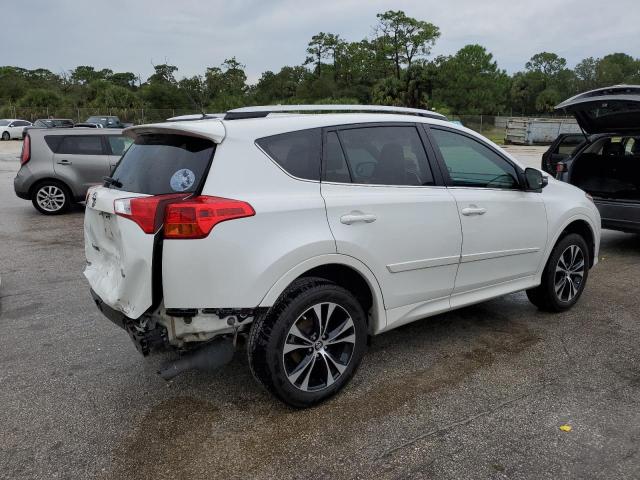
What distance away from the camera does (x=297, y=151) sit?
318 cm

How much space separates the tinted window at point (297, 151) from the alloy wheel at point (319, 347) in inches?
30.6

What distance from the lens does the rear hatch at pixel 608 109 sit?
20.2 feet

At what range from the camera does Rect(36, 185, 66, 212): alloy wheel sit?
10312 mm

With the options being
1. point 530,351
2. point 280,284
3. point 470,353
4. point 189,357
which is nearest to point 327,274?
point 280,284

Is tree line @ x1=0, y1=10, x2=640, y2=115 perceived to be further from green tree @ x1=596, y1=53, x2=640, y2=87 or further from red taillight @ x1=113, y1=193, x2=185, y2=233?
red taillight @ x1=113, y1=193, x2=185, y2=233

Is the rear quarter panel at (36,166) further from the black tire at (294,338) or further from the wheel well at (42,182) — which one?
the black tire at (294,338)

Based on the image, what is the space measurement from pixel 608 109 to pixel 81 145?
29.5ft

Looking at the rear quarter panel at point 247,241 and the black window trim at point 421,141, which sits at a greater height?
the black window trim at point 421,141

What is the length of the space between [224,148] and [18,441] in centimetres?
192

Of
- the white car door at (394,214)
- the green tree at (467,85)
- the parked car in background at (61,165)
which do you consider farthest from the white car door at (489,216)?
the green tree at (467,85)

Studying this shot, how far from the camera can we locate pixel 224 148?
2.92 meters

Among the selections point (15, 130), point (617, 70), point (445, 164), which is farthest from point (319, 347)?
point (617, 70)

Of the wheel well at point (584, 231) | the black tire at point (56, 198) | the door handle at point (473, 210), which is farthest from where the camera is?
the black tire at point (56, 198)

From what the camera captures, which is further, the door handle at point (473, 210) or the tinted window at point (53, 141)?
the tinted window at point (53, 141)
